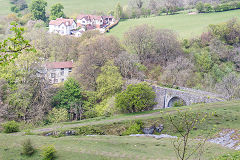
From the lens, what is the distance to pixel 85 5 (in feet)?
340

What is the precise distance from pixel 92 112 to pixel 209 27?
137 ft

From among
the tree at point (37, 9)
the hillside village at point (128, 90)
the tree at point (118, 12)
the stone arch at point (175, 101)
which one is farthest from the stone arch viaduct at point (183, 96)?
the tree at point (37, 9)

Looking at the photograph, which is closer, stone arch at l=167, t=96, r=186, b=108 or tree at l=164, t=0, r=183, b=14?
stone arch at l=167, t=96, r=186, b=108

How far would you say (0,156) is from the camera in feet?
53.4

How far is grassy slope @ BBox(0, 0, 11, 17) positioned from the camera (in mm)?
91062

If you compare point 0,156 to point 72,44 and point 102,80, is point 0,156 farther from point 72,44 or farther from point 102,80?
point 72,44

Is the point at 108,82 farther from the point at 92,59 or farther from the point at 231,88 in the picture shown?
the point at 231,88

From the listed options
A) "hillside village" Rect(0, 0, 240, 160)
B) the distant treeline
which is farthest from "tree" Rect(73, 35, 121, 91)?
the distant treeline

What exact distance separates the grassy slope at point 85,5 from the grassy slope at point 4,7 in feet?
59.5

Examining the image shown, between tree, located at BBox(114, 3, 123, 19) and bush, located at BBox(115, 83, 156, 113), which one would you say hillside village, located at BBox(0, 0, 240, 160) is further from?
tree, located at BBox(114, 3, 123, 19)

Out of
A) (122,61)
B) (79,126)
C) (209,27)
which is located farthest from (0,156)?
(209,27)

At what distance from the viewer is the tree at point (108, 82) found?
38.4 m

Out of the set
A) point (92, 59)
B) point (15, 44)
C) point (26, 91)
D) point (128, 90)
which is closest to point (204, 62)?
point (92, 59)

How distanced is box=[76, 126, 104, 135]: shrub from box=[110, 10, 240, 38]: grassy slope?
3939 cm
